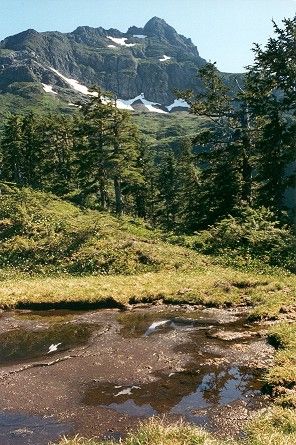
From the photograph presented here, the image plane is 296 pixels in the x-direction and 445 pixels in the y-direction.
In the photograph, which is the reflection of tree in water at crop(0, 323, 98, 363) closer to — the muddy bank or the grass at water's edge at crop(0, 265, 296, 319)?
the muddy bank

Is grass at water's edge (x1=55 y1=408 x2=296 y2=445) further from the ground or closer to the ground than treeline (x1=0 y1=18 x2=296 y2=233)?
closer to the ground

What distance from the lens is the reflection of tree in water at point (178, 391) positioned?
12070 millimetres

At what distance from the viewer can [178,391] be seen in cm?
1277

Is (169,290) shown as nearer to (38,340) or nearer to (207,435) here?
(38,340)

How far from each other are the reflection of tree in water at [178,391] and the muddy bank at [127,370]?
3 cm

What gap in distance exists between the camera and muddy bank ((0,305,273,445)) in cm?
1139

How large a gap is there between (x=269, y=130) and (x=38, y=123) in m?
46.3

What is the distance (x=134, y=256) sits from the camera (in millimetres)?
29406

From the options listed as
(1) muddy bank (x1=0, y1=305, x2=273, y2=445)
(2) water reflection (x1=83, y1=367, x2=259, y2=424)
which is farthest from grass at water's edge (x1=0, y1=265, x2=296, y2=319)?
(2) water reflection (x1=83, y1=367, x2=259, y2=424)

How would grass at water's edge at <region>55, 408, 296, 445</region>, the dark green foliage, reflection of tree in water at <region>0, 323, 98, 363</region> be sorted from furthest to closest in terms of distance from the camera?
the dark green foliage < reflection of tree in water at <region>0, 323, 98, 363</region> < grass at water's edge at <region>55, 408, 296, 445</region>

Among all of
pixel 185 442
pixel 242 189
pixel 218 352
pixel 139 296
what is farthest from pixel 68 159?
pixel 185 442

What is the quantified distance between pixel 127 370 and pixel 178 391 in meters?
2.29

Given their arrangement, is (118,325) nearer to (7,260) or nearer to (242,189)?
(7,260)

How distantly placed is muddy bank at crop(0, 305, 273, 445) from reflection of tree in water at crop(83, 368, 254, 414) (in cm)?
3
